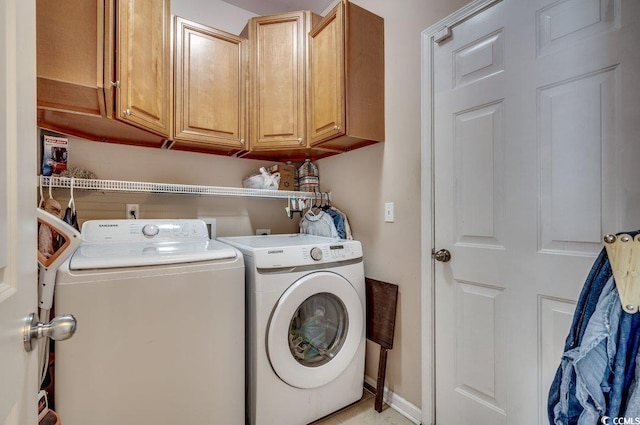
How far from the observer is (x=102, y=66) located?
137cm

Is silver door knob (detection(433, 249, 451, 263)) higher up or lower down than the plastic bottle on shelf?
lower down

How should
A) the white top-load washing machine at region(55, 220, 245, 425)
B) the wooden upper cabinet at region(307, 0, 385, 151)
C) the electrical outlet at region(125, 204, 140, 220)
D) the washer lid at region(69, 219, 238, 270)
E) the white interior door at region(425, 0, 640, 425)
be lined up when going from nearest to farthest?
the white interior door at region(425, 0, 640, 425) < the white top-load washing machine at region(55, 220, 245, 425) < the washer lid at region(69, 219, 238, 270) < the wooden upper cabinet at region(307, 0, 385, 151) < the electrical outlet at region(125, 204, 140, 220)

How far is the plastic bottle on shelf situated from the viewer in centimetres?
234

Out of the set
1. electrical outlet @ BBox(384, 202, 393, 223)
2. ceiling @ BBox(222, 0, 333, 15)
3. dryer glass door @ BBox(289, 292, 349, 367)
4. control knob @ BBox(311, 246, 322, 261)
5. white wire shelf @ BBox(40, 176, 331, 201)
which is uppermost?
ceiling @ BBox(222, 0, 333, 15)

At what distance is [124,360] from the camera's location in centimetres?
121

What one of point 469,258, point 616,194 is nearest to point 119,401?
point 469,258

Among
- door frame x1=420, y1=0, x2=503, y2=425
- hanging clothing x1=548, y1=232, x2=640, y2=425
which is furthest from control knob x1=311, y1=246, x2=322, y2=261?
hanging clothing x1=548, y1=232, x2=640, y2=425

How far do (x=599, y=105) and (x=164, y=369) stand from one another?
1.92 metres

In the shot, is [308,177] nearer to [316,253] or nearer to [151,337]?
[316,253]

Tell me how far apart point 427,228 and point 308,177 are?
1038mm

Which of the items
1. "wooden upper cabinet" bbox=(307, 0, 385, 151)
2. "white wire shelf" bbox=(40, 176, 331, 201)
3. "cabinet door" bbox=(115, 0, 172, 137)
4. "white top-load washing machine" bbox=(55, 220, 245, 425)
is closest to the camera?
"white top-load washing machine" bbox=(55, 220, 245, 425)

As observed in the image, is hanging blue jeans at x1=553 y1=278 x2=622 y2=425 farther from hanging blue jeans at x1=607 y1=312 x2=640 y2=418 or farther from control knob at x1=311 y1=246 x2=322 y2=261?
control knob at x1=311 y1=246 x2=322 y2=261

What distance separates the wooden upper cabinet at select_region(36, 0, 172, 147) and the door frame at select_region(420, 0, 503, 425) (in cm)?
142

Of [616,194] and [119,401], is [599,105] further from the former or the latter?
[119,401]
